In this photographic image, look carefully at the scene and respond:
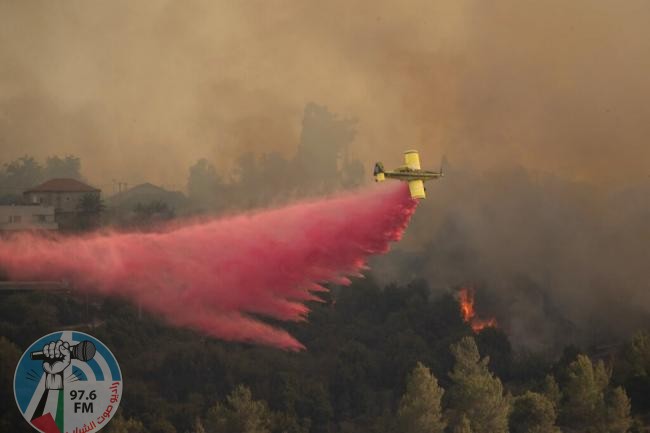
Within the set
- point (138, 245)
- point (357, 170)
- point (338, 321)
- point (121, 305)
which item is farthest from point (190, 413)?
point (357, 170)

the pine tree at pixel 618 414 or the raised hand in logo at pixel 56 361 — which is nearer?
the raised hand in logo at pixel 56 361

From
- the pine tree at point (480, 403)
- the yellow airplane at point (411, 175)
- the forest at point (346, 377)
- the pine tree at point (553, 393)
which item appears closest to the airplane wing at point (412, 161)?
the yellow airplane at point (411, 175)

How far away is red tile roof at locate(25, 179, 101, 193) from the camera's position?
113 metres

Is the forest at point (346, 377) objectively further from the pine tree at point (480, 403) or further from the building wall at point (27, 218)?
the building wall at point (27, 218)

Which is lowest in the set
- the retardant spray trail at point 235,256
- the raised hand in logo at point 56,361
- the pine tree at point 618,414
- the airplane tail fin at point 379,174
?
the pine tree at point 618,414

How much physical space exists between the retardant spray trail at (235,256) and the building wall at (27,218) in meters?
17.3

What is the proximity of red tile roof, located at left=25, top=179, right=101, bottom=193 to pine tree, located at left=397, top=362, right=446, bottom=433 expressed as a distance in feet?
165

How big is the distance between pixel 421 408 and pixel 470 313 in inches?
1554

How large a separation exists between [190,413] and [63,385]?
2144cm

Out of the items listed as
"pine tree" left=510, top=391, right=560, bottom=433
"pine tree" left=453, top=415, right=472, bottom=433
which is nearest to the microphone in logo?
"pine tree" left=453, top=415, right=472, bottom=433

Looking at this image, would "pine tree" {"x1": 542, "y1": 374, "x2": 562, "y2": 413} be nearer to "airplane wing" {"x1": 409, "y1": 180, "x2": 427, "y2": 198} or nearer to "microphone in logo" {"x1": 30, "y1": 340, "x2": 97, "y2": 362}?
"airplane wing" {"x1": 409, "y1": 180, "x2": 427, "y2": 198}

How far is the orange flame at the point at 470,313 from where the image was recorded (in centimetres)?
11175

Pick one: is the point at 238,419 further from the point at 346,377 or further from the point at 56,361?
the point at 346,377

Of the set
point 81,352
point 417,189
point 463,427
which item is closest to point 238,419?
point 463,427
